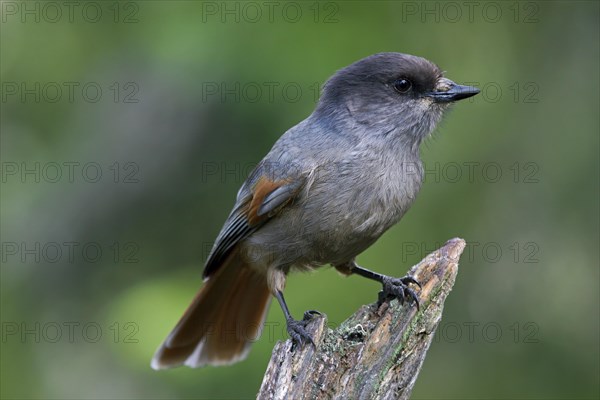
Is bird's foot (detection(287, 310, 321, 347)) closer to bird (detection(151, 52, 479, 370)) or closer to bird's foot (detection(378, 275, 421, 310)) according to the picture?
bird (detection(151, 52, 479, 370))

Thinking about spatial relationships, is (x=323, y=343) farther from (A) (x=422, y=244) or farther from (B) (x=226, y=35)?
(B) (x=226, y=35)

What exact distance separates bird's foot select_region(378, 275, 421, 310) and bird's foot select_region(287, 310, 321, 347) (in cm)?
40

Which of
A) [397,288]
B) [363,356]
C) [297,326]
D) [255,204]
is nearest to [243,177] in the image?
[255,204]

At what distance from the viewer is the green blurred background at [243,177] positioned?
5.37 metres

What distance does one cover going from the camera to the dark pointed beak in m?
5.17

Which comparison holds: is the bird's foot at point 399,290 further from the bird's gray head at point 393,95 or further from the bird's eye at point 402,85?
the bird's eye at point 402,85

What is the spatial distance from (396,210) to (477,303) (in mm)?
A: 1275

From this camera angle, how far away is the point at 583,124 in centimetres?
579

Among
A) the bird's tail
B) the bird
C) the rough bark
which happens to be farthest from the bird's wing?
the rough bark

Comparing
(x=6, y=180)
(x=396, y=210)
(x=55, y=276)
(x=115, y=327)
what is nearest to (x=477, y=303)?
(x=396, y=210)

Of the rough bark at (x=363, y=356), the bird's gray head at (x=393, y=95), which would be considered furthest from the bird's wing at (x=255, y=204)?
the rough bark at (x=363, y=356)

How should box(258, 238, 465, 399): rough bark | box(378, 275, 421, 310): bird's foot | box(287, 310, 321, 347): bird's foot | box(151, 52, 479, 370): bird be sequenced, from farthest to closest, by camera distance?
box(151, 52, 479, 370): bird → box(378, 275, 421, 310): bird's foot → box(287, 310, 321, 347): bird's foot → box(258, 238, 465, 399): rough bark

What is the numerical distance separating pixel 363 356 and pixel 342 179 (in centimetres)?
116

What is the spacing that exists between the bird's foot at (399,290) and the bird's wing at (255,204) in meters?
0.77
